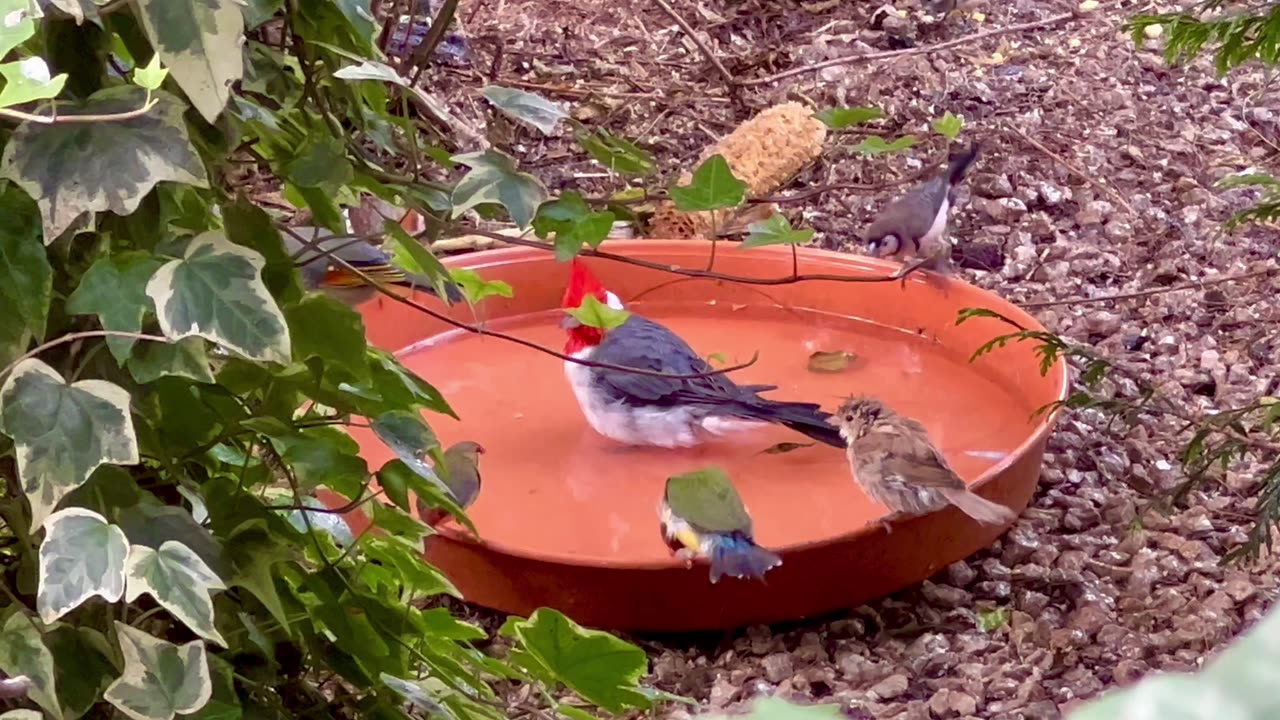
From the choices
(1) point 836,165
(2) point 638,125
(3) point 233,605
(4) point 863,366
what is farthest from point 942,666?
(2) point 638,125

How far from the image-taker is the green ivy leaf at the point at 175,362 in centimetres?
87

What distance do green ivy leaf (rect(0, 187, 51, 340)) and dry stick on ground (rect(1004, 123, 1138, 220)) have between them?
9.86 ft

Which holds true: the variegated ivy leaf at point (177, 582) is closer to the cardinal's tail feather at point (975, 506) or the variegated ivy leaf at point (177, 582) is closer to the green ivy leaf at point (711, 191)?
the green ivy leaf at point (711, 191)

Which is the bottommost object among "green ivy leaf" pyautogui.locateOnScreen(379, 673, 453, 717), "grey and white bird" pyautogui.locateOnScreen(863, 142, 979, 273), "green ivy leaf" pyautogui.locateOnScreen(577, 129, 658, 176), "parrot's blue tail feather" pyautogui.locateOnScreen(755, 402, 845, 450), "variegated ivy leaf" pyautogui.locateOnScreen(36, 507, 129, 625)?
"parrot's blue tail feather" pyautogui.locateOnScreen(755, 402, 845, 450)

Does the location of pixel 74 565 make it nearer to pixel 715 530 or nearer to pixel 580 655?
pixel 580 655

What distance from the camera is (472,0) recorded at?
15.3 ft

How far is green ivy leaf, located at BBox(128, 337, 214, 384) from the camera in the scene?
2.84 ft

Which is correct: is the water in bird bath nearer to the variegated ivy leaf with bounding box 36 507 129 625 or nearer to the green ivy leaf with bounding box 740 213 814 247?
the green ivy leaf with bounding box 740 213 814 247

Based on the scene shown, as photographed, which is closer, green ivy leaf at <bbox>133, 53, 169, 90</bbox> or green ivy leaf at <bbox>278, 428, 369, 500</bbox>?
green ivy leaf at <bbox>133, 53, 169, 90</bbox>

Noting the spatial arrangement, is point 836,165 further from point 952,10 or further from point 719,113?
point 952,10

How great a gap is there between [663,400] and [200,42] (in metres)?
1.84

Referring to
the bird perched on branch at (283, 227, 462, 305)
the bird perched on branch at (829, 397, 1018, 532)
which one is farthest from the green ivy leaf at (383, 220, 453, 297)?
the bird perched on branch at (829, 397, 1018, 532)

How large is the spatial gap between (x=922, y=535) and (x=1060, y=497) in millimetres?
431

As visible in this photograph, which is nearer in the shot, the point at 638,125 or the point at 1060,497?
the point at 1060,497
